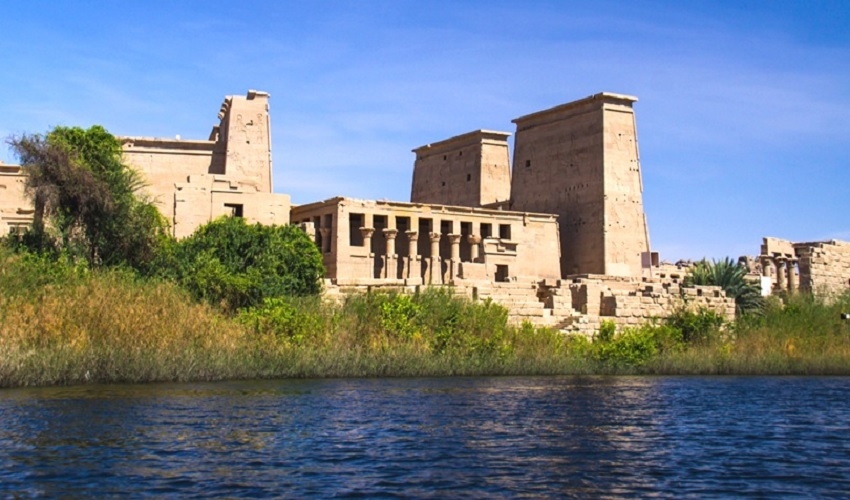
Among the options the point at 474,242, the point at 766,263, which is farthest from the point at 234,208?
the point at 766,263

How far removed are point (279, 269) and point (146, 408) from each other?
14.1m

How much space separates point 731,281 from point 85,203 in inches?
870

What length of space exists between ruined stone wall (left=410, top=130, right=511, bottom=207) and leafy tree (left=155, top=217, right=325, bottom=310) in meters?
17.2

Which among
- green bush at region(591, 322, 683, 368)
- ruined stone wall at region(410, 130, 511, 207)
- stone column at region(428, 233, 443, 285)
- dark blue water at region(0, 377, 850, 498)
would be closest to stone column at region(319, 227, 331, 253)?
stone column at region(428, 233, 443, 285)

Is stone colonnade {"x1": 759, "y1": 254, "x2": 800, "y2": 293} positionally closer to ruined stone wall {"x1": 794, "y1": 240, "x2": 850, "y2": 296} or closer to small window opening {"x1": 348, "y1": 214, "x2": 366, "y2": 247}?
ruined stone wall {"x1": 794, "y1": 240, "x2": 850, "y2": 296}

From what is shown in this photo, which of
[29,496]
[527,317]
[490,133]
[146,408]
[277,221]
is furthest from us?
[490,133]

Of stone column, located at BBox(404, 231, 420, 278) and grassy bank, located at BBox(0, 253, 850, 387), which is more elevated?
stone column, located at BBox(404, 231, 420, 278)

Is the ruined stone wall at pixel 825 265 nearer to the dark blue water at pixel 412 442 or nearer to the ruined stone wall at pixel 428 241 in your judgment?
the ruined stone wall at pixel 428 241

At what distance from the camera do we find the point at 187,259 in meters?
29.9

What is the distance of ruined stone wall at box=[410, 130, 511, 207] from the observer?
48906 millimetres

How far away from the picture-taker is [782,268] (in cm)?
4884

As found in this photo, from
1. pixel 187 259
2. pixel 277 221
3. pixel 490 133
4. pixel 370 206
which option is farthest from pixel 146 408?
pixel 490 133

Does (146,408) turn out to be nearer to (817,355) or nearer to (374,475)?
(374,475)

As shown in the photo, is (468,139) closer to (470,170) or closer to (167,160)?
(470,170)
